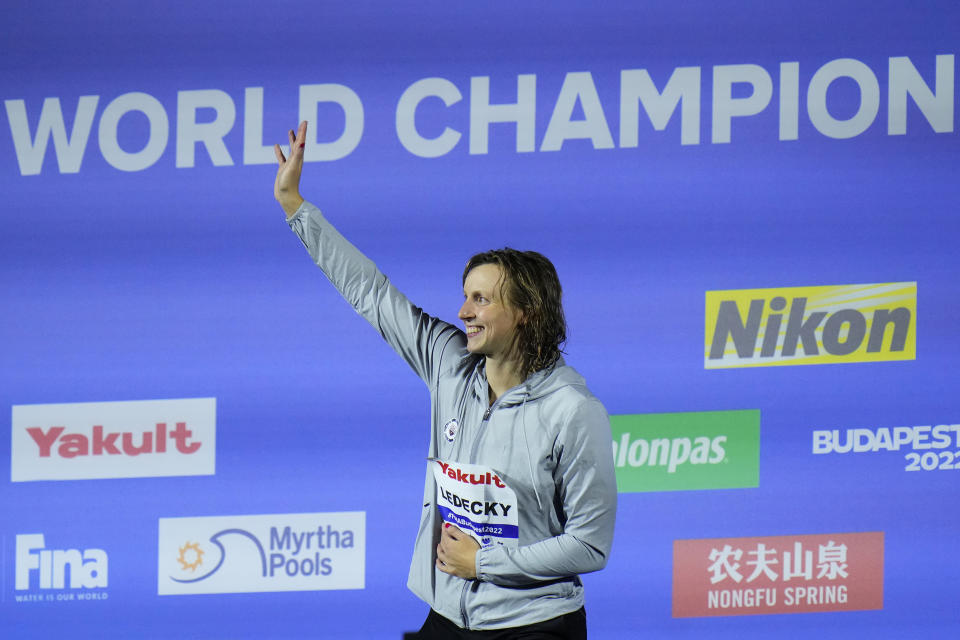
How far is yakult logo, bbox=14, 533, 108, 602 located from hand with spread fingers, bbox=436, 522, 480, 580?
55.0 inches

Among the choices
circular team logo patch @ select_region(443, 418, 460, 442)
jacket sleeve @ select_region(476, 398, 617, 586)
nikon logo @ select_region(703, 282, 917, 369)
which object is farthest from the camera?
nikon logo @ select_region(703, 282, 917, 369)

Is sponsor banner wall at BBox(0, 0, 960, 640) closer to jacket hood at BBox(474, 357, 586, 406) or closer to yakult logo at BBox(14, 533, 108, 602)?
yakult logo at BBox(14, 533, 108, 602)

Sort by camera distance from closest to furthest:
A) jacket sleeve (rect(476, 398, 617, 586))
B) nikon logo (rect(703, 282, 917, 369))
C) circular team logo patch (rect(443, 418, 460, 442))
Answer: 1. jacket sleeve (rect(476, 398, 617, 586))
2. circular team logo patch (rect(443, 418, 460, 442))
3. nikon logo (rect(703, 282, 917, 369))

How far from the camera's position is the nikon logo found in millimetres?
2676

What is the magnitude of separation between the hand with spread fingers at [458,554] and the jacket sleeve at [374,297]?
30 centimetres

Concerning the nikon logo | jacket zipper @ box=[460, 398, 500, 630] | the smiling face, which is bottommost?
jacket zipper @ box=[460, 398, 500, 630]

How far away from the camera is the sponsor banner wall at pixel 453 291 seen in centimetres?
269

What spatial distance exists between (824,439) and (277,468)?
4.64ft

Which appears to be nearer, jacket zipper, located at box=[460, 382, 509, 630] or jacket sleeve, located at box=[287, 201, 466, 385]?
jacket zipper, located at box=[460, 382, 509, 630]

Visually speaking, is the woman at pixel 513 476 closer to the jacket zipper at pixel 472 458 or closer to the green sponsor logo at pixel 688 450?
the jacket zipper at pixel 472 458

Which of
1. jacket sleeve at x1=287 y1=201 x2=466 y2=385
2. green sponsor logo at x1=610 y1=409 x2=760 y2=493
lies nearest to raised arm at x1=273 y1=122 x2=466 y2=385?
jacket sleeve at x1=287 y1=201 x2=466 y2=385

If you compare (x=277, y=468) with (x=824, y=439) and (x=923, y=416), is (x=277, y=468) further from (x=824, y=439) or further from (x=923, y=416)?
(x=923, y=416)

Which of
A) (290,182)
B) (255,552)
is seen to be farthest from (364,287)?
(255,552)

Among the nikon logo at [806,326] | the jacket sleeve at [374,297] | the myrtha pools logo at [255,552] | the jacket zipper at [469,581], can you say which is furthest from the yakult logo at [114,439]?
the nikon logo at [806,326]
